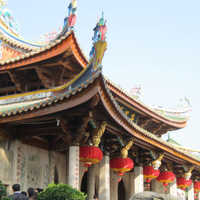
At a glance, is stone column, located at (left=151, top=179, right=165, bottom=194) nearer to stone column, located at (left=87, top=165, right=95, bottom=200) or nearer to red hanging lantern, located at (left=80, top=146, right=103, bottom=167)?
stone column, located at (left=87, top=165, right=95, bottom=200)

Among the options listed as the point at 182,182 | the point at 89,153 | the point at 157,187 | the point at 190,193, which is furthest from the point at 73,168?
the point at 190,193

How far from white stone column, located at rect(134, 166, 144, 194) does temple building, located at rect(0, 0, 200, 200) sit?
1.5 inches

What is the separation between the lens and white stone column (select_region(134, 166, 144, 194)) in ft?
46.8

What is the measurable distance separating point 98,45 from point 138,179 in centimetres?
627

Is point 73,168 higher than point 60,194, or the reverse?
point 73,168

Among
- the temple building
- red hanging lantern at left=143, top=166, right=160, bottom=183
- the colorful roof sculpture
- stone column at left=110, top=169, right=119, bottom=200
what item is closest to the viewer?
the colorful roof sculpture

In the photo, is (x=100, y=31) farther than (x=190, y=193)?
No

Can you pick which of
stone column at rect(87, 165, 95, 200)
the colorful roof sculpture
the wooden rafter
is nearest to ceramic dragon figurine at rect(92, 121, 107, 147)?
the colorful roof sculpture

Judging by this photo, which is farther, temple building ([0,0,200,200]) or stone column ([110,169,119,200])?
stone column ([110,169,119,200])

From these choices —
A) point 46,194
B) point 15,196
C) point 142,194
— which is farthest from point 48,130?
point 142,194

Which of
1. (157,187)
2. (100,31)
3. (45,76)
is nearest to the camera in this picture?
(100,31)

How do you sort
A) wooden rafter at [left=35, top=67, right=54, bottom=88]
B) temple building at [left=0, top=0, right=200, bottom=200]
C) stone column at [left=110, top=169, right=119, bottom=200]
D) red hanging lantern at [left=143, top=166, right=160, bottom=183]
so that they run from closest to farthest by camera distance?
temple building at [left=0, top=0, right=200, bottom=200]
wooden rafter at [left=35, top=67, right=54, bottom=88]
red hanging lantern at [left=143, top=166, right=160, bottom=183]
stone column at [left=110, top=169, right=119, bottom=200]

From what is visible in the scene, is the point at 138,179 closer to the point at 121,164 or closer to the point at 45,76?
the point at 121,164

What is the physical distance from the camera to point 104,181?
12.0 m
